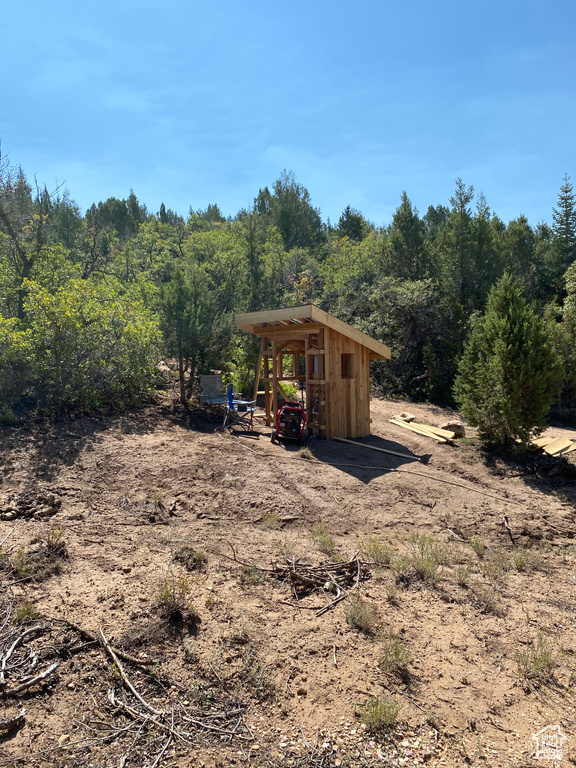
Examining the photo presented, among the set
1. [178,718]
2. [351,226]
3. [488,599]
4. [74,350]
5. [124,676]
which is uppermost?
[351,226]

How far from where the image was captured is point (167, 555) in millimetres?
5062

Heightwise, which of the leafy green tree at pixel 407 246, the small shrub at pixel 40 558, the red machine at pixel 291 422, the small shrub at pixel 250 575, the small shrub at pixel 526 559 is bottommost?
the small shrub at pixel 526 559

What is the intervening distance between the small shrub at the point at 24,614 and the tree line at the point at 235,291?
20.4 ft

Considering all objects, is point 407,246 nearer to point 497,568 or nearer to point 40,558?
point 497,568

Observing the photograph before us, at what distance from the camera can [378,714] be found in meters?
2.98

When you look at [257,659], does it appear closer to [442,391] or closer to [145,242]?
[442,391]

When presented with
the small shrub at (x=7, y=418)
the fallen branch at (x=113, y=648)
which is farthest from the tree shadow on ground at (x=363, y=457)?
the small shrub at (x=7, y=418)

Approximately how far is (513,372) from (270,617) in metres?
7.57

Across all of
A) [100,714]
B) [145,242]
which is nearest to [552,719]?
[100,714]

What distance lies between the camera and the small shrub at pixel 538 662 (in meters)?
3.49

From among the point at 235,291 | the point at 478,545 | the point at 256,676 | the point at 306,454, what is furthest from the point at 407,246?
the point at 256,676

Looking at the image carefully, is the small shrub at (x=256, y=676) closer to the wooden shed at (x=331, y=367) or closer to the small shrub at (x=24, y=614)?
the small shrub at (x=24, y=614)

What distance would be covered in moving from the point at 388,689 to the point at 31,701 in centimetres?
243

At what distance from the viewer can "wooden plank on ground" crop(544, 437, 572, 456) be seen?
9750 millimetres
